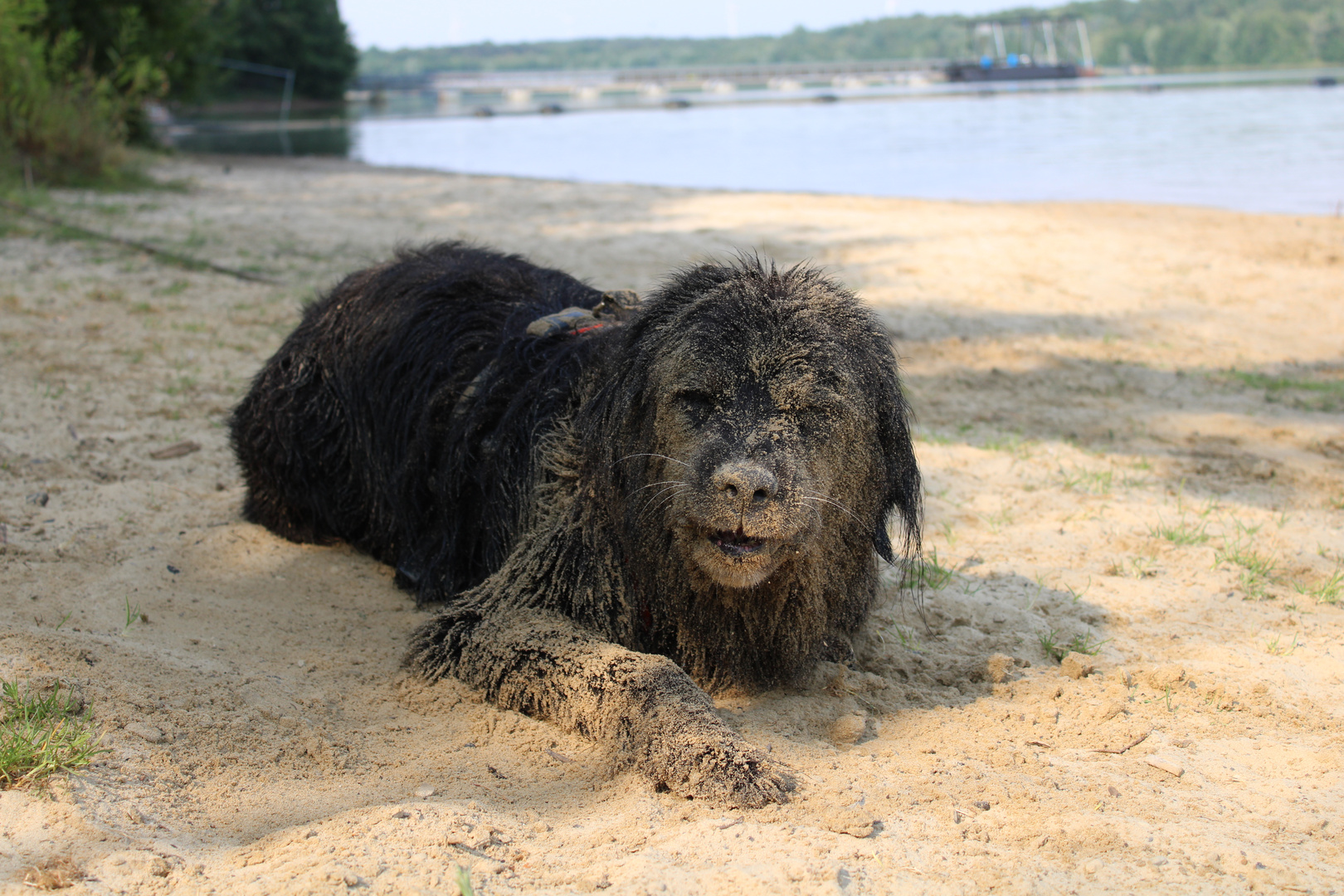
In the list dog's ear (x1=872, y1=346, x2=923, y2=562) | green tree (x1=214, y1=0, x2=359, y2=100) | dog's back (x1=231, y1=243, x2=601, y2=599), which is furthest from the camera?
green tree (x1=214, y1=0, x2=359, y2=100)

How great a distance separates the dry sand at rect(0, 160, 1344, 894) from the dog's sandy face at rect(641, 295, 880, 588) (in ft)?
2.05

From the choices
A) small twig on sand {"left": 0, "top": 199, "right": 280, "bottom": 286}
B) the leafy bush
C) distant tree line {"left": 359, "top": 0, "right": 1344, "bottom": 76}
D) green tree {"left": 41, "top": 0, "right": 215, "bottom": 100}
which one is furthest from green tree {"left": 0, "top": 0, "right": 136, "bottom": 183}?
distant tree line {"left": 359, "top": 0, "right": 1344, "bottom": 76}

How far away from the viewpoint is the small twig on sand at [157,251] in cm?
898

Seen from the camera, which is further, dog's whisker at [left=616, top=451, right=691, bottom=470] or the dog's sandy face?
Answer: dog's whisker at [left=616, top=451, right=691, bottom=470]

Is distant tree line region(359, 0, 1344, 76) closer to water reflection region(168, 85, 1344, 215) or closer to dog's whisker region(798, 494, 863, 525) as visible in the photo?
water reflection region(168, 85, 1344, 215)

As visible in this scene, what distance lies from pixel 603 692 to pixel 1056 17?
12501 centimetres

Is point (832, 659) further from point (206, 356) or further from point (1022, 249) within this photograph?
point (1022, 249)

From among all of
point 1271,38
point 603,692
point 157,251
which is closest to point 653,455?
point 603,692

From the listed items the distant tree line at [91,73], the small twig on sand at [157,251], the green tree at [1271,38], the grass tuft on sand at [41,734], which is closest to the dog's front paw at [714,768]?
the grass tuft on sand at [41,734]

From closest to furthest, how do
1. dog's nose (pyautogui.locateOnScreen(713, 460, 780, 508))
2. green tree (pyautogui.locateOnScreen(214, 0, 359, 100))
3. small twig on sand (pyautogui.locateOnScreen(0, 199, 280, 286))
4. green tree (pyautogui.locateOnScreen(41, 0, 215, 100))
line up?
dog's nose (pyautogui.locateOnScreen(713, 460, 780, 508)), small twig on sand (pyautogui.locateOnScreen(0, 199, 280, 286)), green tree (pyautogui.locateOnScreen(41, 0, 215, 100)), green tree (pyautogui.locateOnScreen(214, 0, 359, 100))

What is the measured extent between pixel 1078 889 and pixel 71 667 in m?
2.75

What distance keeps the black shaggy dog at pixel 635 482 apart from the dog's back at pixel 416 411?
11 mm

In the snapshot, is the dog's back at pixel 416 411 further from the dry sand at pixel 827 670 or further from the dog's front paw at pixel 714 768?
the dog's front paw at pixel 714 768

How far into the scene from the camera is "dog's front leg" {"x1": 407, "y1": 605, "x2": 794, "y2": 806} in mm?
2590
